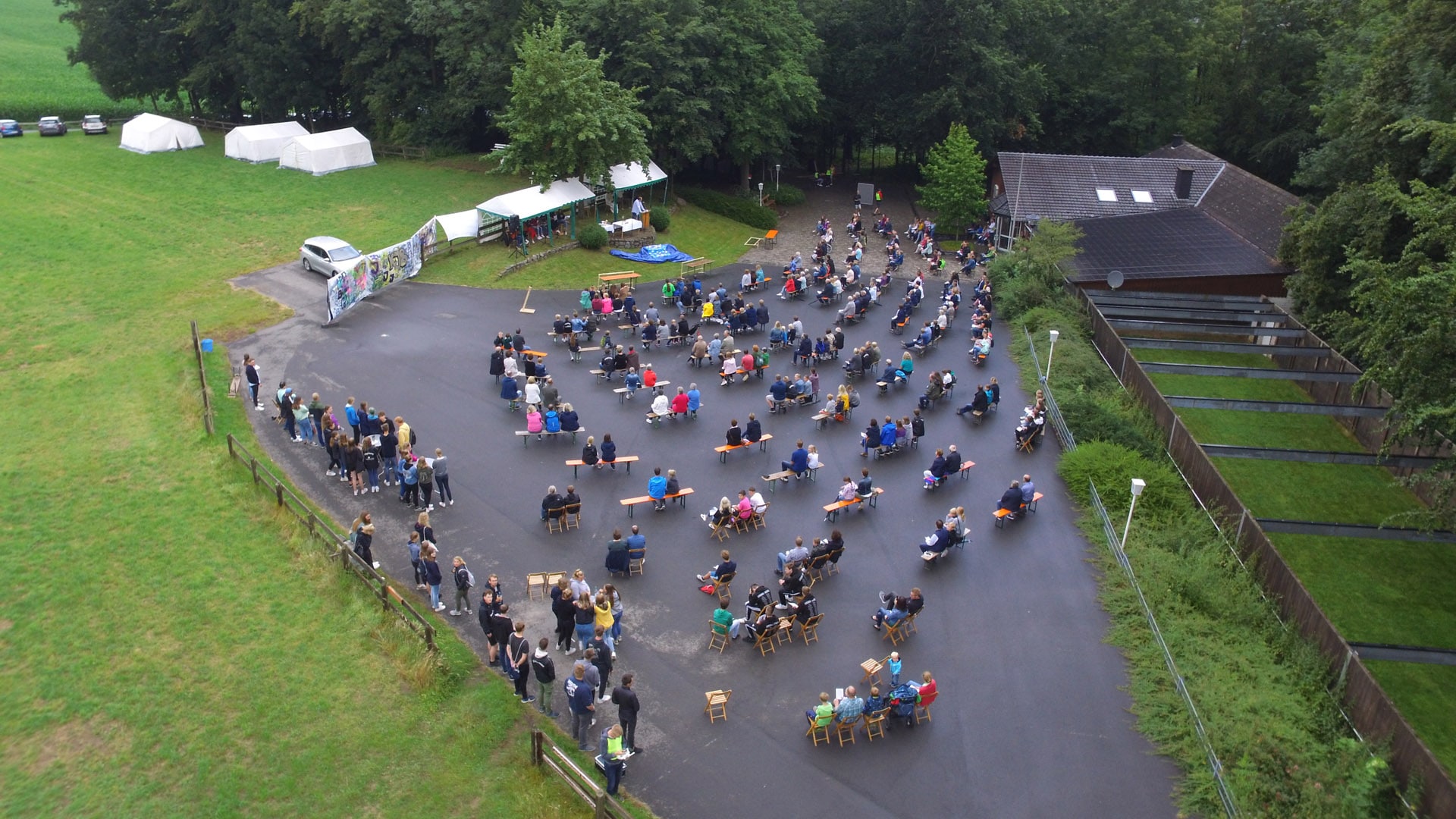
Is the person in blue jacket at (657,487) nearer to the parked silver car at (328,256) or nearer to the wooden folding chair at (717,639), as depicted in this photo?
the wooden folding chair at (717,639)

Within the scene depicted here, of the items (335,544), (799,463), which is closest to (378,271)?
(335,544)

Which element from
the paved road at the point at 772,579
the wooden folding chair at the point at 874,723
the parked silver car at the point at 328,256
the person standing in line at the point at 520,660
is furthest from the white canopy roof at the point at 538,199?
the wooden folding chair at the point at 874,723

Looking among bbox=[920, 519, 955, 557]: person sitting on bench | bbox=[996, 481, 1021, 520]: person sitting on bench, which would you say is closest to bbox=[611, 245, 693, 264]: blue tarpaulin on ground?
bbox=[996, 481, 1021, 520]: person sitting on bench

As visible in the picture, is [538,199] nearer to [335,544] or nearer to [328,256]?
[328,256]

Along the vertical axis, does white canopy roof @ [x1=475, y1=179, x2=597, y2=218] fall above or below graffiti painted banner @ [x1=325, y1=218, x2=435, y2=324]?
above

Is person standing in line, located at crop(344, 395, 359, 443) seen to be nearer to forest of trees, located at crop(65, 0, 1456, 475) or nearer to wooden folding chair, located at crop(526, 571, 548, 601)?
wooden folding chair, located at crop(526, 571, 548, 601)
